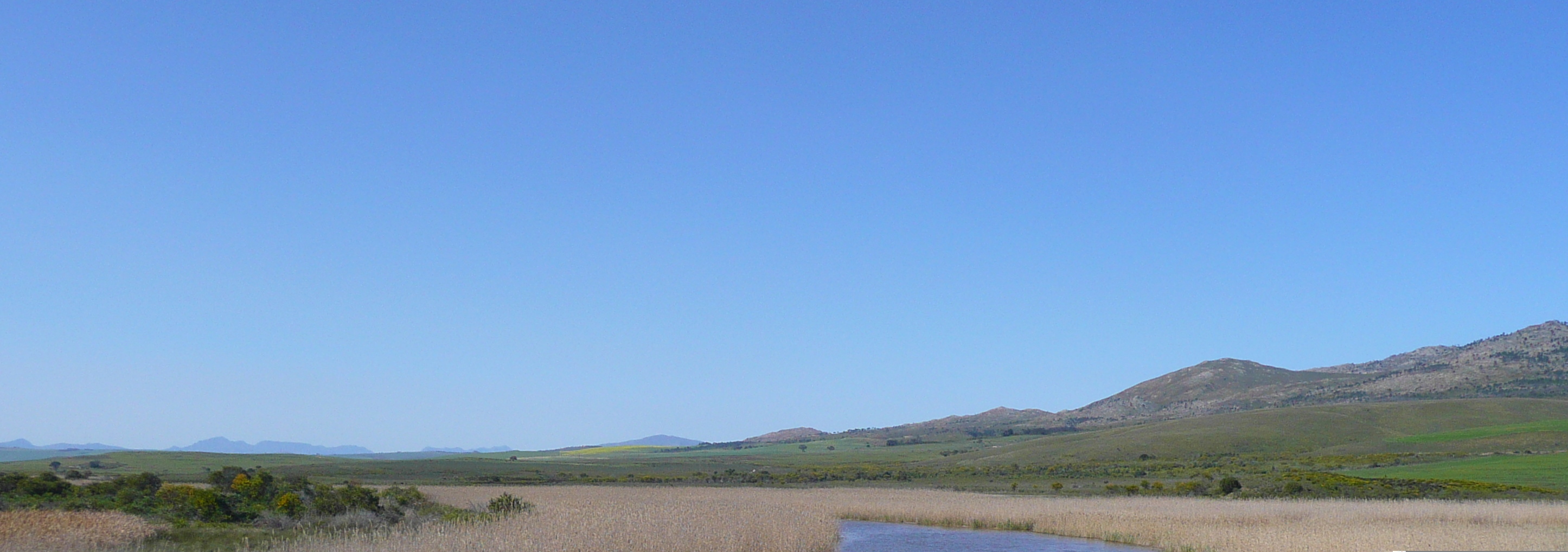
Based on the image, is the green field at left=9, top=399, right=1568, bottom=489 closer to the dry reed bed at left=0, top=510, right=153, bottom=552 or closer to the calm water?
the calm water

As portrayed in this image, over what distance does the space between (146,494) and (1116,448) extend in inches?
4043

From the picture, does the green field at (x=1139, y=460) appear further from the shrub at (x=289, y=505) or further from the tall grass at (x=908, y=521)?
the shrub at (x=289, y=505)

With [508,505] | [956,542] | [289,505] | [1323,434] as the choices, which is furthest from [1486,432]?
[289,505]

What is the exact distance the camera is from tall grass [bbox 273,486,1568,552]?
22969 mm

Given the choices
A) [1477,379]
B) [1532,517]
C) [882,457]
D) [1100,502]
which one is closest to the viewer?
[1532,517]

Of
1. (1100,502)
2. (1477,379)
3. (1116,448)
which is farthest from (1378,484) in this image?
(1477,379)

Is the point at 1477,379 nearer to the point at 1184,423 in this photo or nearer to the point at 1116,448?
the point at 1184,423

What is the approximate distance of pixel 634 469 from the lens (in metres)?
126

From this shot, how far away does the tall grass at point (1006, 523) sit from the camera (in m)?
23.0

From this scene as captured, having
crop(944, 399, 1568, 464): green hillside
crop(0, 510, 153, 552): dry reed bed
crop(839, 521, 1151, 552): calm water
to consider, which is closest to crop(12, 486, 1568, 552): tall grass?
crop(0, 510, 153, 552): dry reed bed

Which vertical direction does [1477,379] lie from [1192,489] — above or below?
above

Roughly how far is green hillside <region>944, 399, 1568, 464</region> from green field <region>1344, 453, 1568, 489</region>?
769 inches

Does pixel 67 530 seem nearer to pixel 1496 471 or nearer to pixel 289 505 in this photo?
pixel 289 505

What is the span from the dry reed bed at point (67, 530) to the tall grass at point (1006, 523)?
500 cm
